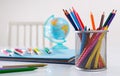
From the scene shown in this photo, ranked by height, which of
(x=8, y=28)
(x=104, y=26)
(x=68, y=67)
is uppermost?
(x=8, y=28)

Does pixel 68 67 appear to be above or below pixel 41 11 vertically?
below

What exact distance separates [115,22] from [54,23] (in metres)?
1.22

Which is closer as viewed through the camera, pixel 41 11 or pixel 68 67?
pixel 68 67

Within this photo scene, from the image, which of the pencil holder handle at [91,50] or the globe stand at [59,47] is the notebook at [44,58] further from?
the globe stand at [59,47]

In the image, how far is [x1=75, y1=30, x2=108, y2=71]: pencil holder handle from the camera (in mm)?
611

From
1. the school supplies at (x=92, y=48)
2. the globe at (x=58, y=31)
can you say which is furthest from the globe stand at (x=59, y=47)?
the school supplies at (x=92, y=48)

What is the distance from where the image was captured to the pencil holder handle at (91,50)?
2.00 feet

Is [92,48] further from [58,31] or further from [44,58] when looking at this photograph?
[58,31]

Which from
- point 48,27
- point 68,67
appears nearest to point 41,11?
point 48,27

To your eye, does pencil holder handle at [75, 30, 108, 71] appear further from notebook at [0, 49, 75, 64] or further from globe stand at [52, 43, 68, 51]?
globe stand at [52, 43, 68, 51]

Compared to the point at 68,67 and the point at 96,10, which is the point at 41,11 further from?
the point at 68,67

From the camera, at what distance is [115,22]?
2.27 m

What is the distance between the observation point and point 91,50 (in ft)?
2.00

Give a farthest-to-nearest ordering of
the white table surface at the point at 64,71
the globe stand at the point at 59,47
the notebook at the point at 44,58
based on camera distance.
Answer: the globe stand at the point at 59,47 → the notebook at the point at 44,58 → the white table surface at the point at 64,71
